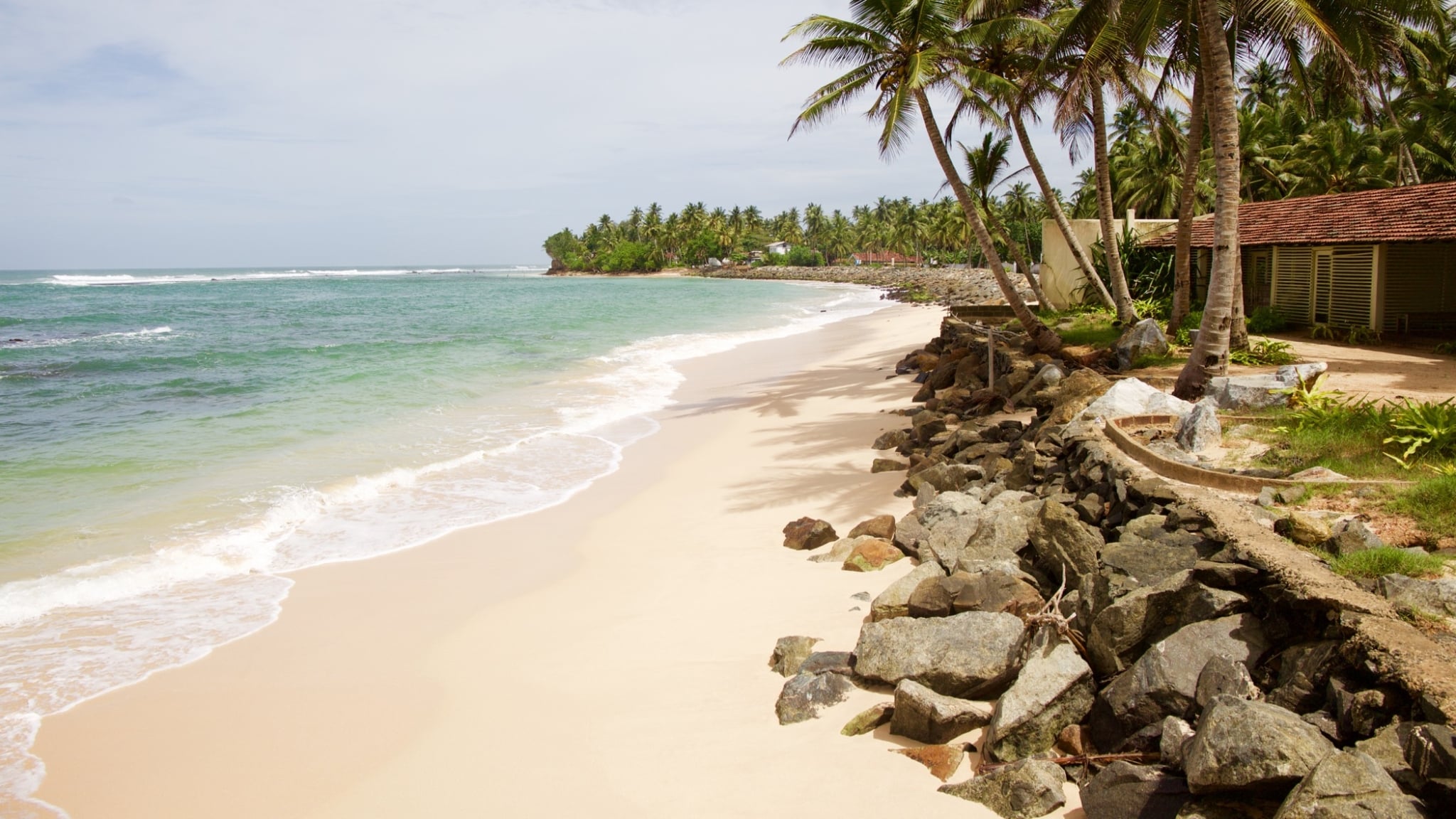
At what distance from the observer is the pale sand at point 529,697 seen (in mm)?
4836

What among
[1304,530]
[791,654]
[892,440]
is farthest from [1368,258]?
[791,654]

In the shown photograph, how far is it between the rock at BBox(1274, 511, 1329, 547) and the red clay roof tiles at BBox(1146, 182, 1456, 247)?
1133cm

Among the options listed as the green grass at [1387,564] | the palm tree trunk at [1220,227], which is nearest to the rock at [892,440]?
the palm tree trunk at [1220,227]

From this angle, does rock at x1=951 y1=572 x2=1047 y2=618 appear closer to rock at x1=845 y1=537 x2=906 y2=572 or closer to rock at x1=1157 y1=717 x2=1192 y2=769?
rock at x1=1157 y1=717 x2=1192 y2=769

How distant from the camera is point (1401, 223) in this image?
48.5 ft

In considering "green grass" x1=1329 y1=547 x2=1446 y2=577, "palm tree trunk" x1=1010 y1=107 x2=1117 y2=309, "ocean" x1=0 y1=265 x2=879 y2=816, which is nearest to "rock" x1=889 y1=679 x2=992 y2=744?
"green grass" x1=1329 y1=547 x2=1446 y2=577

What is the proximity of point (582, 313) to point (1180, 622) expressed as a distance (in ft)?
143

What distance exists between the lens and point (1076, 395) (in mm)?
10133

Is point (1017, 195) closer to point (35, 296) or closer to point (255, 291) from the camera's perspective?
point (255, 291)

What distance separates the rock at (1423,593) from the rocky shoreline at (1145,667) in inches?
2.4

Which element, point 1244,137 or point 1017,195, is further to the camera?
point 1017,195

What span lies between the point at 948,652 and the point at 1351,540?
222 centimetres

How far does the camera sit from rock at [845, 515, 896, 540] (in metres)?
8.11

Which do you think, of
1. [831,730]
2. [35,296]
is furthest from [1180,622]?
[35,296]
